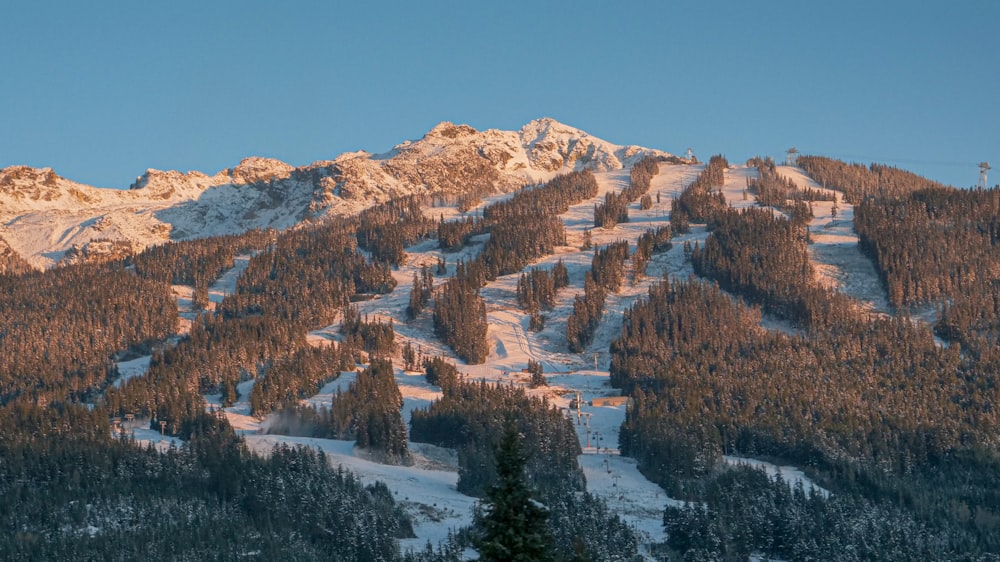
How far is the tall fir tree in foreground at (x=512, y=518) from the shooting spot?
4153cm

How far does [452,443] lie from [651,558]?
48971 millimetres

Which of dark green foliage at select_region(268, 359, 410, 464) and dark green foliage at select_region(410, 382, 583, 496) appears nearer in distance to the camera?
dark green foliage at select_region(410, 382, 583, 496)

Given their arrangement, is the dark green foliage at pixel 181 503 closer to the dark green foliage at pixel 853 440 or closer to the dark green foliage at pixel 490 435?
the dark green foliage at pixel 490 435

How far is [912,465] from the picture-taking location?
588 feet

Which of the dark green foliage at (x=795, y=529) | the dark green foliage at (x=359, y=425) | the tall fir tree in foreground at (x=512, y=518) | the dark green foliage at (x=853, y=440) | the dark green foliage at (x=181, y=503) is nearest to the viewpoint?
the tall fir tree in foreground at (x=512, y=518)

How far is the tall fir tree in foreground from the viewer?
136 ft

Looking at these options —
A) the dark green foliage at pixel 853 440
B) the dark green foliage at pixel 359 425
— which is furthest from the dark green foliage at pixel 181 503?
the dark green foliage at pixel 853 440

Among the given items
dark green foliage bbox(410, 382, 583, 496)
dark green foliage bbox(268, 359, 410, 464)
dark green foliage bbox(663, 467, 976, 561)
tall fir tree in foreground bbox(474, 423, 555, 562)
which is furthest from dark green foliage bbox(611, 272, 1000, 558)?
tall fir tree in foreground bbox(474, 423, 555, 562)

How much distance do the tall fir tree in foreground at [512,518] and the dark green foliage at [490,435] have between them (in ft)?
397

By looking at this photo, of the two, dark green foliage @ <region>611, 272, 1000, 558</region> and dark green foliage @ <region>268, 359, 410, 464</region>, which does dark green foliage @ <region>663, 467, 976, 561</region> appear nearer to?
dark green foliage @ <region>611, 272, 1000, 558</region>

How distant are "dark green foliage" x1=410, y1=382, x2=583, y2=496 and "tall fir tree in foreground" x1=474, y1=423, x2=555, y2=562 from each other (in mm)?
121111

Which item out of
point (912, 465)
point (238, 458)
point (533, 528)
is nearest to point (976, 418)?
Answer: point (912, 465)

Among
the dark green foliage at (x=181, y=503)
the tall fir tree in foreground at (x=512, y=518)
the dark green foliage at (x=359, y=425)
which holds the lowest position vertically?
the dark green foliage at (x=181, y=503)

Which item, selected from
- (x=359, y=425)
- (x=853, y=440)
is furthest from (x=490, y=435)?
(x=853, y=440)
